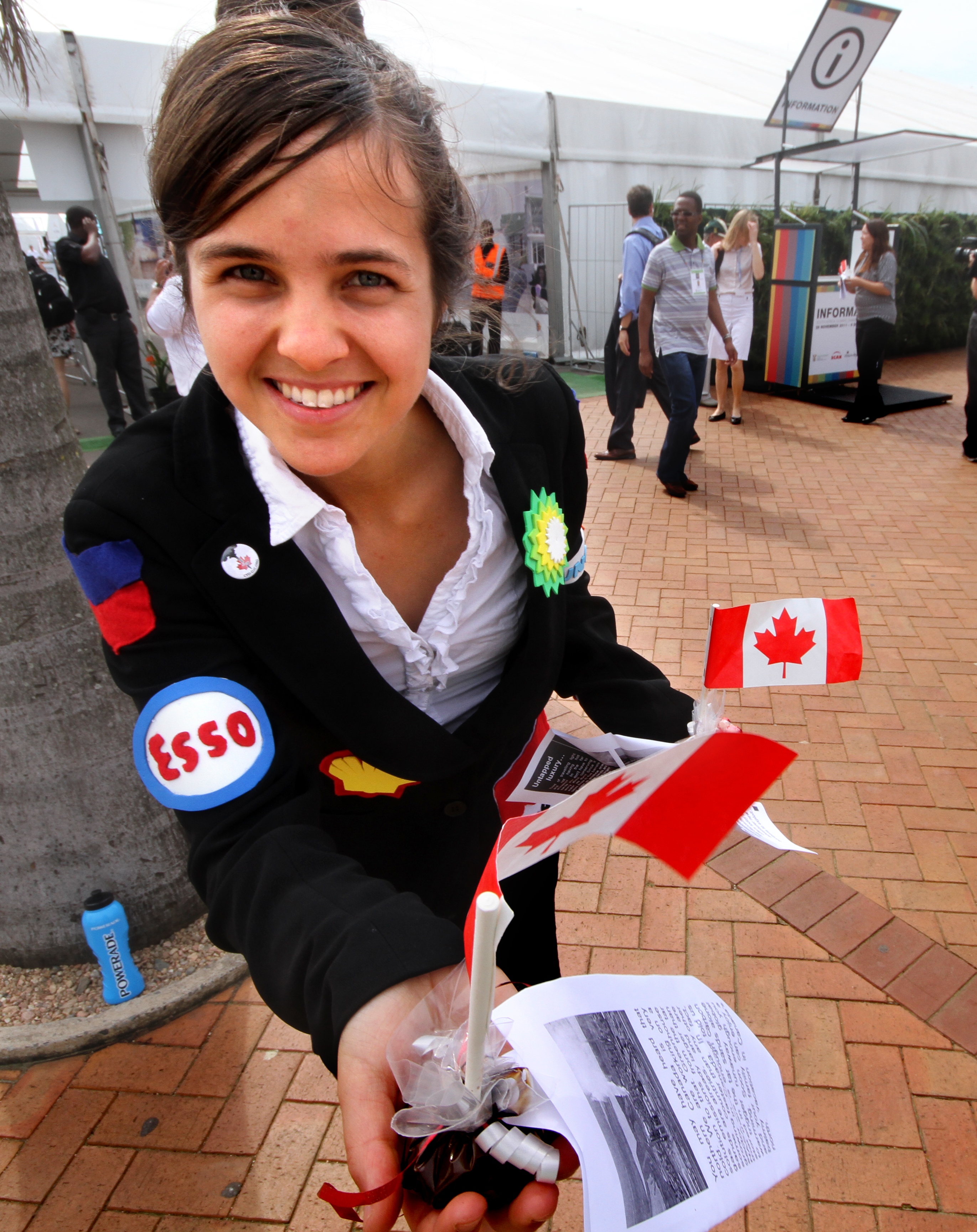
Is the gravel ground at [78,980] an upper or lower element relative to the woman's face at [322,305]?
lower

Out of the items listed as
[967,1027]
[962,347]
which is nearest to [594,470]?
[967,1027]

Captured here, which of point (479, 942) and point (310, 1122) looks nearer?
point (479, 942)

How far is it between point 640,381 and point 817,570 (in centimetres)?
270

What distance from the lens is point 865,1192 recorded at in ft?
6.33

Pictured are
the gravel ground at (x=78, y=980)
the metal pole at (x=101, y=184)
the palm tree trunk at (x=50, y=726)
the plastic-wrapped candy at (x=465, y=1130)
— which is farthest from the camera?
the metal pole at (x=101, y=184)

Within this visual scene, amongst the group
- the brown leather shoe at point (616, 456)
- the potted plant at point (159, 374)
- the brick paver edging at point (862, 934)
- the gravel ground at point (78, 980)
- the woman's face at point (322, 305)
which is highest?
the woman's face at point (322, 305)

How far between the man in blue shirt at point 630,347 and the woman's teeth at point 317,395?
5807mm

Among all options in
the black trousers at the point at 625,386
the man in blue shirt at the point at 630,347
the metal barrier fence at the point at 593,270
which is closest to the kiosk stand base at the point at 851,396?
the metal barrier fence at the point at 593,270

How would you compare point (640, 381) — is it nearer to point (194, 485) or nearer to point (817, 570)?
point (817, 570)

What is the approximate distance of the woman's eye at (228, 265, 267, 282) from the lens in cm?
98

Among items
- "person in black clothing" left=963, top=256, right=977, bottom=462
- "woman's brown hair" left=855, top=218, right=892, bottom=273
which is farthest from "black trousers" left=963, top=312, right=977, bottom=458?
"woman's brown hair" left=855, top=218, right=892, bottom=273

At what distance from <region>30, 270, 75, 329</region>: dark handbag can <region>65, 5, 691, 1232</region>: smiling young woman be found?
7.62 meters

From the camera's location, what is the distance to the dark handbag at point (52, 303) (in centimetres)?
782

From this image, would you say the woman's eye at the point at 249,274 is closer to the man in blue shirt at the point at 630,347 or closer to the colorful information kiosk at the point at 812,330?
the man in blue shirt at the point at 630,347
